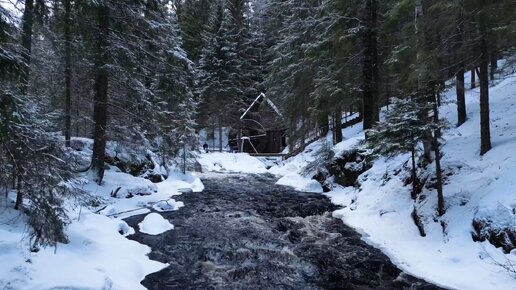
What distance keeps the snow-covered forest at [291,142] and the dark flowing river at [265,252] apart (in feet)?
0.55

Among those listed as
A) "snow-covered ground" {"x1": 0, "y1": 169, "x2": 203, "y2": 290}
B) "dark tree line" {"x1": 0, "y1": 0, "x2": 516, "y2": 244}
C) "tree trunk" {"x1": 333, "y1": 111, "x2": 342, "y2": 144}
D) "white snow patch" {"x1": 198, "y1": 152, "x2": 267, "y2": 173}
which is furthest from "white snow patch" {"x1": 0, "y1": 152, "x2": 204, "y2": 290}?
"white snow patch" {"x1": 198, "y1": 152, "x2": 267, "y2": 173}

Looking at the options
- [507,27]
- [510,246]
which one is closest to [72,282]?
[510,246]

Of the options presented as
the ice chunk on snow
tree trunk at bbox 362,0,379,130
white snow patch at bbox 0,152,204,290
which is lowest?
the ice chunk on snow

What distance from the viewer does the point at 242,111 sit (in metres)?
42.1

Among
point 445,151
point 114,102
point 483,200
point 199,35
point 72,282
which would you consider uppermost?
point 199,35

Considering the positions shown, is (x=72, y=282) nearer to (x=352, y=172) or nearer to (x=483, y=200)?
(x=483, y=200)

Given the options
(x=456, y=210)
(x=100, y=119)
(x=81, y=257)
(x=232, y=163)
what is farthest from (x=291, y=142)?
(x=81, y=257)

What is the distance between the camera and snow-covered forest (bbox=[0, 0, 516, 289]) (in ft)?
20.8

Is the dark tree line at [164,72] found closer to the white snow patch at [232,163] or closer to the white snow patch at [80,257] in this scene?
the white snow patch at [80,257]

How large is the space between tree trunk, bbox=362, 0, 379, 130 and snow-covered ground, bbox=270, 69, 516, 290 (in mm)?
3675

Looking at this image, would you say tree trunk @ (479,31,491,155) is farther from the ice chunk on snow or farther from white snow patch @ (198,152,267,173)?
white snow patch @ (198,152,267,173)

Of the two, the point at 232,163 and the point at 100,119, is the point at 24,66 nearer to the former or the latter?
the point at 100,119

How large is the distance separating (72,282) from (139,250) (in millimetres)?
3040

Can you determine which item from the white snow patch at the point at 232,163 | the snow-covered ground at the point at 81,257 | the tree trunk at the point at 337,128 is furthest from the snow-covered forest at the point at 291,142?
the white snow patch at the point at 232,163
